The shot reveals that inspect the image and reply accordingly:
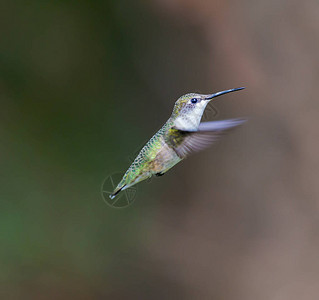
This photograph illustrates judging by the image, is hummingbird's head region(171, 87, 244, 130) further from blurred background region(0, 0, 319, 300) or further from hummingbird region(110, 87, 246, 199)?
blurred background region(0, 0, 319, 300)

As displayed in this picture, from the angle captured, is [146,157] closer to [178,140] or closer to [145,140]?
[178,140]

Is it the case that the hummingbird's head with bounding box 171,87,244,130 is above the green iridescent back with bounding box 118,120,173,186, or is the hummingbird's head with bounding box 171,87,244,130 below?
above

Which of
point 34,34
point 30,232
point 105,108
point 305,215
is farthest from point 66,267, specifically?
point 305,215

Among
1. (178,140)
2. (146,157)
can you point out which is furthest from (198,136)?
(146,157)

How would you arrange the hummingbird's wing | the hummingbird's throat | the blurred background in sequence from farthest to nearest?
the blurred background < the hummingbird's throat < the hummingbird's wing

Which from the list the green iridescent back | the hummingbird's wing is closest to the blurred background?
the green iridescent back

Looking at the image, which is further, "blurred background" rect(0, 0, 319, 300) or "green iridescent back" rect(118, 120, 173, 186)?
"blurred background" rect(0, 0, 319, 300)

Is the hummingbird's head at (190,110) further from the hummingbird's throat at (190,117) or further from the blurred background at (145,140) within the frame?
the blurred background at (145,140)
